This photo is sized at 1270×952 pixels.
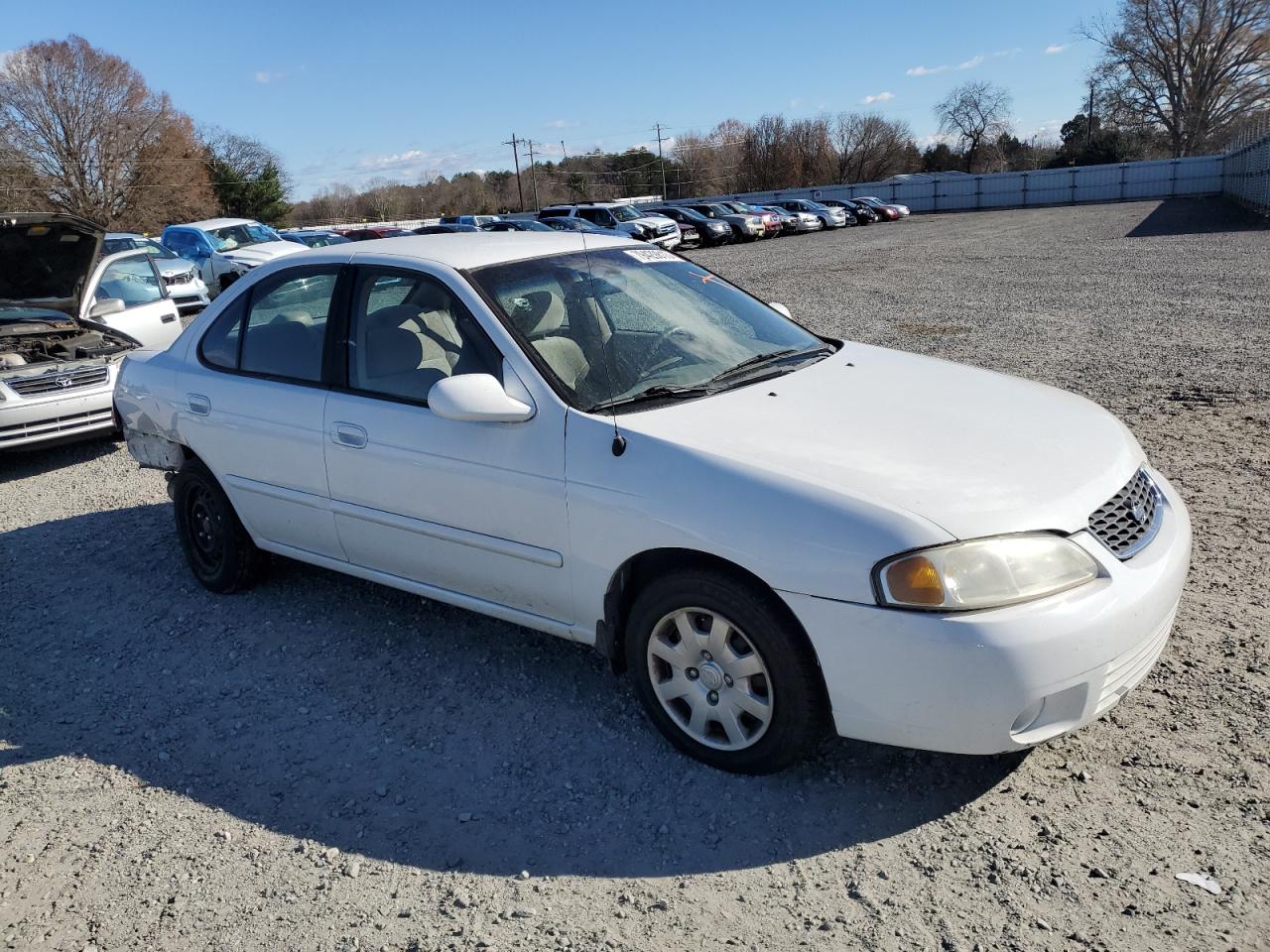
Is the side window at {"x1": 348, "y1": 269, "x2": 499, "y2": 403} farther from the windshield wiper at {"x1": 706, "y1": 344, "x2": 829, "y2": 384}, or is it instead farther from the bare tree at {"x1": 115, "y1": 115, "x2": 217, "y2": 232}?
the bare tree at {"x1": 115, "y1": 115, "x2": 217, "y2": 232}

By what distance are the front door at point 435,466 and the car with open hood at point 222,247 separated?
15483mm

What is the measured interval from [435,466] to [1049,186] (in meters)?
57.6

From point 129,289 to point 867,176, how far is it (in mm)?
83097

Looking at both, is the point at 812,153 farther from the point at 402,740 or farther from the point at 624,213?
the point at 402,740

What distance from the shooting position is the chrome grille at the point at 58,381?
7484 mm

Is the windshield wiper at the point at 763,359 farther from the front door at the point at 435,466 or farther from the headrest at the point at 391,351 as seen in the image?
the headrest at the point at 391,351

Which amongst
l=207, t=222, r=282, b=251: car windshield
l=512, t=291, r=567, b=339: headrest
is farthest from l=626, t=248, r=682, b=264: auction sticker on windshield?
l=207, t=222, r=282, b=251: car windshield

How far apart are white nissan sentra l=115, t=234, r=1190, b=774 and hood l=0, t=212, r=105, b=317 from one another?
450cm

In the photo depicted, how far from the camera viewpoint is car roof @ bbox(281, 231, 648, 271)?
3973 mm

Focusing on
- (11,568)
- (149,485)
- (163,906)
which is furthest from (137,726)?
(149,485)

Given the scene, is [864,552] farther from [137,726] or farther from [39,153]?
[39,153]

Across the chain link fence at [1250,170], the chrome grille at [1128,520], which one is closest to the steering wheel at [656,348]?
the chrome grille at [1128,520]

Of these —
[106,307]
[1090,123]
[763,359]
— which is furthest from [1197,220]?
[1090,123]

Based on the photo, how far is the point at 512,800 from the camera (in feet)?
10.4
